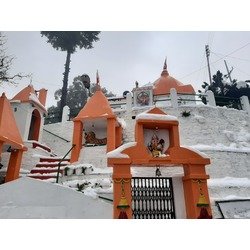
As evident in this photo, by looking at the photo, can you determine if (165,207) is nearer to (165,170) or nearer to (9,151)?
(165,170)

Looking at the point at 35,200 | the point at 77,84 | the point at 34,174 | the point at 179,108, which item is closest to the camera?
the point at 35,200

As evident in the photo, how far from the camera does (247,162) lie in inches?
483

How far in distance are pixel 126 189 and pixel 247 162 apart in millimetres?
8820

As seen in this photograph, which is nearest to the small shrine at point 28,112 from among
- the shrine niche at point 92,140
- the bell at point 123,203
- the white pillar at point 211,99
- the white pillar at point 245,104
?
the shrine niche at point 92,140

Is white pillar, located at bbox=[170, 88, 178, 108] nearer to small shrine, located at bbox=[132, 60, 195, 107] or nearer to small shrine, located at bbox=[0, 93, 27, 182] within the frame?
small shrine, located at bbox=[132, 60, 195, 107]

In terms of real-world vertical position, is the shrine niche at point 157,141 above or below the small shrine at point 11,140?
below

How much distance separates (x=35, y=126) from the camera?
47.5ft

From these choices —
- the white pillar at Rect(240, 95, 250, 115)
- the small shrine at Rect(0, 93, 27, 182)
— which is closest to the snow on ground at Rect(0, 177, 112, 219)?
the small shrine at Rect(0, 93, 27, 182)

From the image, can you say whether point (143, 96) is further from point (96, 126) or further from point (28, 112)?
point (28, 112)

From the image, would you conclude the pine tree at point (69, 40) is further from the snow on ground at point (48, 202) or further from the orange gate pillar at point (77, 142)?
the snow on ground at point (48, 202)

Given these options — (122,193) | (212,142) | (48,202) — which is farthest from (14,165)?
(212,142)

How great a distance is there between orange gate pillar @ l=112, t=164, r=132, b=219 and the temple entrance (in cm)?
963

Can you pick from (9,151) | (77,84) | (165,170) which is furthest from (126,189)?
(77,84)

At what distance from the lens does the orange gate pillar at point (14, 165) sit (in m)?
10.9
